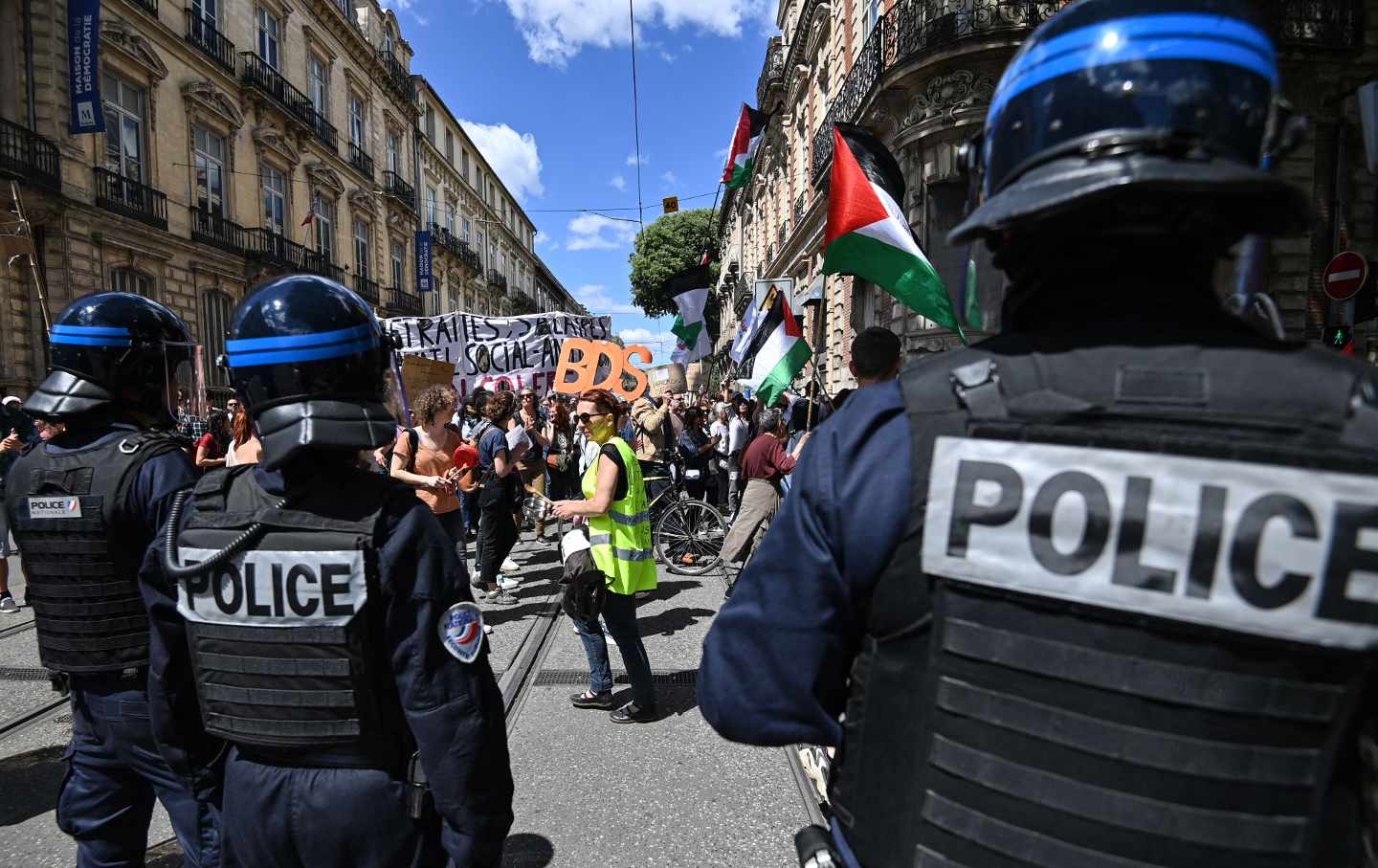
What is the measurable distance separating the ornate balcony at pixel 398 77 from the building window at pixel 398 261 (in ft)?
21.8

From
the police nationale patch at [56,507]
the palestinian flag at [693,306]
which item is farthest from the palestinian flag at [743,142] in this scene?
the police nationale patch at [56,507]

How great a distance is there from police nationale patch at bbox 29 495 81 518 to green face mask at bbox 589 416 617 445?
107 inches

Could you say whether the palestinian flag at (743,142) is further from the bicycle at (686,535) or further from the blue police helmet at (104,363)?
the blue police helmet at (104,363)

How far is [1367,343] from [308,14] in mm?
29426

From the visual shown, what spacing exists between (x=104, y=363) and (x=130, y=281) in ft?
56.0

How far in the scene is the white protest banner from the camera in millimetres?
10375

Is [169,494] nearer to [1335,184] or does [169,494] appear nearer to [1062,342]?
[1062,342]

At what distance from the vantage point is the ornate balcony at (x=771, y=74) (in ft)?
81.8

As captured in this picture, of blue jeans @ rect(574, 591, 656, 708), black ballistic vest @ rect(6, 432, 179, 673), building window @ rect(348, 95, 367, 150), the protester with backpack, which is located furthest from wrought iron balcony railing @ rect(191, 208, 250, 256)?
black ballistic vest @ rect(6, 432, 179, 673)

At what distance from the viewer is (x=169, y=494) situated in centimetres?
230

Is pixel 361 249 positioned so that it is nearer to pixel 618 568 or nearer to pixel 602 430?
pixel 602 430

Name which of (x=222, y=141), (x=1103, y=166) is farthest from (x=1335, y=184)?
(x=222, y=141)

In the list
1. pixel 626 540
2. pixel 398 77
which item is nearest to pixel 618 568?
pixel 626 540

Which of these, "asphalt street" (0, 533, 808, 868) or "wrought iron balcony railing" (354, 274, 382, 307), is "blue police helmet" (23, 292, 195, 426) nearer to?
"asphalt street" (0, 533, 808, 868)
